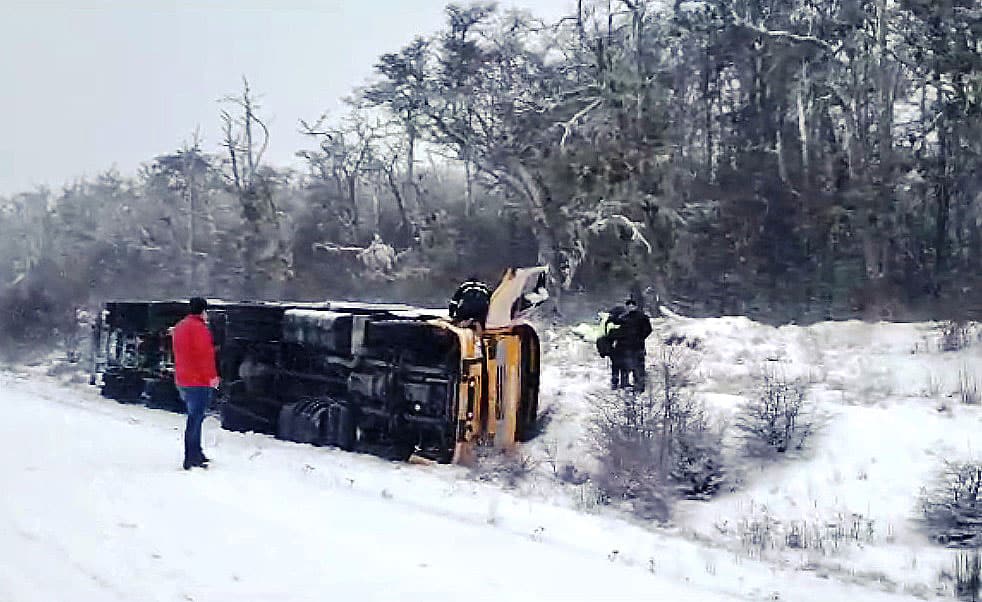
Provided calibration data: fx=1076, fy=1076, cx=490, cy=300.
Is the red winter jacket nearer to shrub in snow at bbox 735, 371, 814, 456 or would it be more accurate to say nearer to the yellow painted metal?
the yellow painted metal

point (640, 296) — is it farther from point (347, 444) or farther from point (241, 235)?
point (241, 235)

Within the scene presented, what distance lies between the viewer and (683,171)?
1420 inches

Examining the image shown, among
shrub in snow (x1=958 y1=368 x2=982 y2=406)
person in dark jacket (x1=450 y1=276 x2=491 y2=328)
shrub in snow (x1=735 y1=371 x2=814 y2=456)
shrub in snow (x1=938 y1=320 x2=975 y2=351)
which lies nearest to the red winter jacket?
person in dark jacket (x1=450 y1=276 x2=491 y2=328)

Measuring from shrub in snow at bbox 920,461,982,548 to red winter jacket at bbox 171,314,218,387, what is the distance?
21.6ft

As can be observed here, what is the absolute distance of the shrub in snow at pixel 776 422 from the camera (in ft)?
39.0

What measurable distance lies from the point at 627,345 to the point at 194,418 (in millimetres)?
6914

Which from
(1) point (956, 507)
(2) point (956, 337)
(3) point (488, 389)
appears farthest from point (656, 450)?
(2) point (956, 337)

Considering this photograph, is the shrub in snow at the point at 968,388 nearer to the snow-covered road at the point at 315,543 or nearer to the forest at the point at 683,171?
the snow-covered road at the point at 315,543

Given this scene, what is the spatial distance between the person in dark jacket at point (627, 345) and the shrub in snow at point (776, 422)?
2045 millimetres

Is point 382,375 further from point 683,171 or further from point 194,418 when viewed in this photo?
point 683,171

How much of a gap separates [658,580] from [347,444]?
6.60m

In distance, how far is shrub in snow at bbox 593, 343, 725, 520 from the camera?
34.8 ft

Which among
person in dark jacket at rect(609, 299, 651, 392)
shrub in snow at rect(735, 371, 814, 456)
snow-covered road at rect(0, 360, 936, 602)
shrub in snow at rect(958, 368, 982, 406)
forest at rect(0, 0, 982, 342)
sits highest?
forest at rect(0, 0, 982, 342)

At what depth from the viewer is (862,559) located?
8.58 meters
